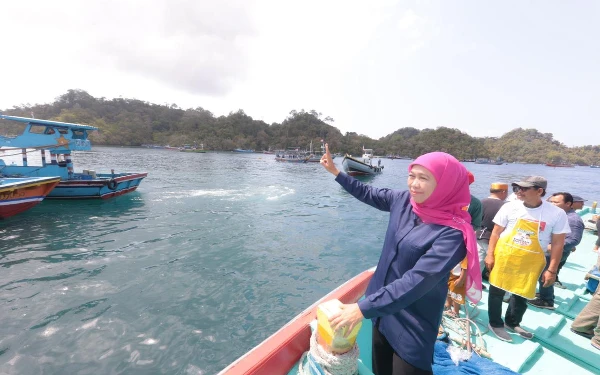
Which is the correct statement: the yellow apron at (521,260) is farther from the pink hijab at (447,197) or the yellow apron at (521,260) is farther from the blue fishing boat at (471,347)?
the pink hijab at (447,197)

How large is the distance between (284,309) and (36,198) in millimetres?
11457

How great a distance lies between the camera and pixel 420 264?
1282 millimetres

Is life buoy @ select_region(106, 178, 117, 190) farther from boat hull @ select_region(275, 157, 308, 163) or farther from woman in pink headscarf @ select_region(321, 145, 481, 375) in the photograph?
boat hull @ select_region(275, 157, 308, 163)

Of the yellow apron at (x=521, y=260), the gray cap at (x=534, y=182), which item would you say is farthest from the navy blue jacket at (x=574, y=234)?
the gray cap at (x=534, y=182)

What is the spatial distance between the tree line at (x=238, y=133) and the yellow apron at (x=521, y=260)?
97997mm

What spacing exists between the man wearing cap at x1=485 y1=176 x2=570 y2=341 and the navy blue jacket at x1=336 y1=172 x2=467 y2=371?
1.78m

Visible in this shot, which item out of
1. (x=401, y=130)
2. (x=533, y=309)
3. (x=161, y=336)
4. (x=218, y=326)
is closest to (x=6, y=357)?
(x=161, y=336)

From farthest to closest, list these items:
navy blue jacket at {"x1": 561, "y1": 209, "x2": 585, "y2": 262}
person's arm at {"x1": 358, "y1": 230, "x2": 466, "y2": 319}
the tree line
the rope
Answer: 1. the tree line
2. navy blue jacket at {"x1": 561, "y1": 209, "x2": 585, "y2": 262}
3. the rope
4. person's arm at {"x1": 358, "y1": 230, "x2": 466, "y2": 319}

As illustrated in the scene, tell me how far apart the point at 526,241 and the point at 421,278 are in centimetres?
219

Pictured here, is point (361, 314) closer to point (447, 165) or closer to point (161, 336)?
point (447, 165)

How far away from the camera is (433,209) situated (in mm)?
1438

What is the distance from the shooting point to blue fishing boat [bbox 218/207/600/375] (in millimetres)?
1785

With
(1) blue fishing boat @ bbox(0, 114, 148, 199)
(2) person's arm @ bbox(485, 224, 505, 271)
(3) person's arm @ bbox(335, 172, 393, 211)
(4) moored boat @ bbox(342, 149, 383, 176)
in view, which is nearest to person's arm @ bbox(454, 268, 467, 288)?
(2) person's arm @ bbox(485, 224, 505, 271)

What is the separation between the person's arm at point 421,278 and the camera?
125 cm
